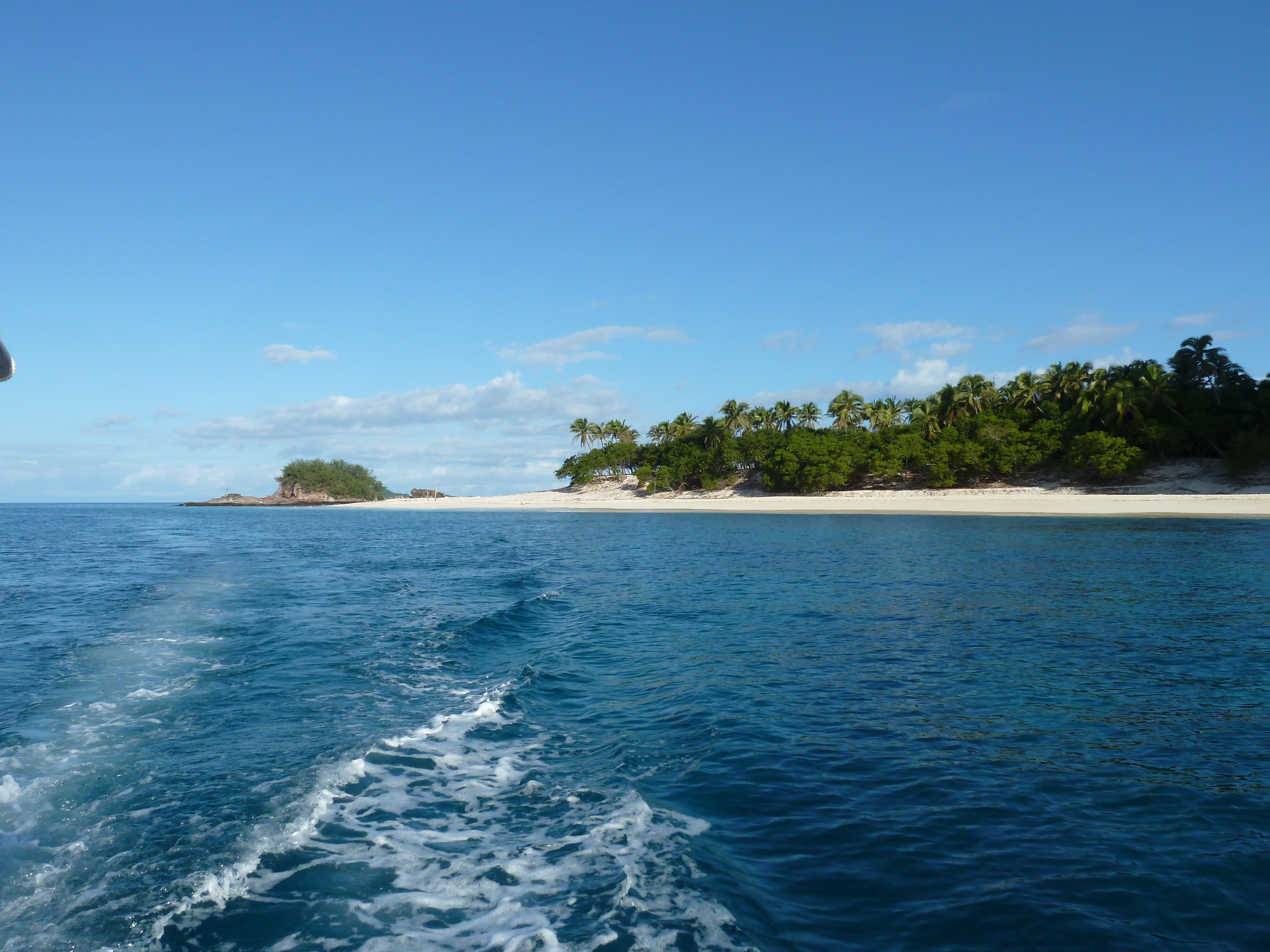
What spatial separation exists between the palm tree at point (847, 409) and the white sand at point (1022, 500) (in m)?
20.8

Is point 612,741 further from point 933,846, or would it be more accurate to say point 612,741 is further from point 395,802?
point 933,846

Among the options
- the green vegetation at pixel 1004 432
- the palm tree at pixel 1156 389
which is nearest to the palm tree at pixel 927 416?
the green vegetation at pixel 1004 432

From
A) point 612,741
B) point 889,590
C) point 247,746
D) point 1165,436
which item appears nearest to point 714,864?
point 612,741

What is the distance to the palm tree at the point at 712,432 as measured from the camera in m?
114

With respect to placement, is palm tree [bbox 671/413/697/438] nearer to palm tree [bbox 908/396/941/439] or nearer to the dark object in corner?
palm tree [bbox 908/396/941/439]

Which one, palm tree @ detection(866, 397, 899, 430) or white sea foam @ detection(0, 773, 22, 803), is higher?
palm tree @ detection(866, 397, 899, 430)

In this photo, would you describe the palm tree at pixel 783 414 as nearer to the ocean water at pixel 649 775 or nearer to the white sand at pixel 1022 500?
the white sand at pixel 1022 500

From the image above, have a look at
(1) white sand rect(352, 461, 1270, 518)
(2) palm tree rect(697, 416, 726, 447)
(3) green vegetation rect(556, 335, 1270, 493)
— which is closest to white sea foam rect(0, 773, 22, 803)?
(1) white sand rect(352, 461, 1270, 518)

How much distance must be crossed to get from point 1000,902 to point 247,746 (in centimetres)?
968

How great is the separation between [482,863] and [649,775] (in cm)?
261

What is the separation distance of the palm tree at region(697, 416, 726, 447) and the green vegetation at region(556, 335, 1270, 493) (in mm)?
242

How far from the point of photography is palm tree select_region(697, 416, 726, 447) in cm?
11400

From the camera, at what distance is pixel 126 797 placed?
8.44m

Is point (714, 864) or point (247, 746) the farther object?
point (247, 746)
